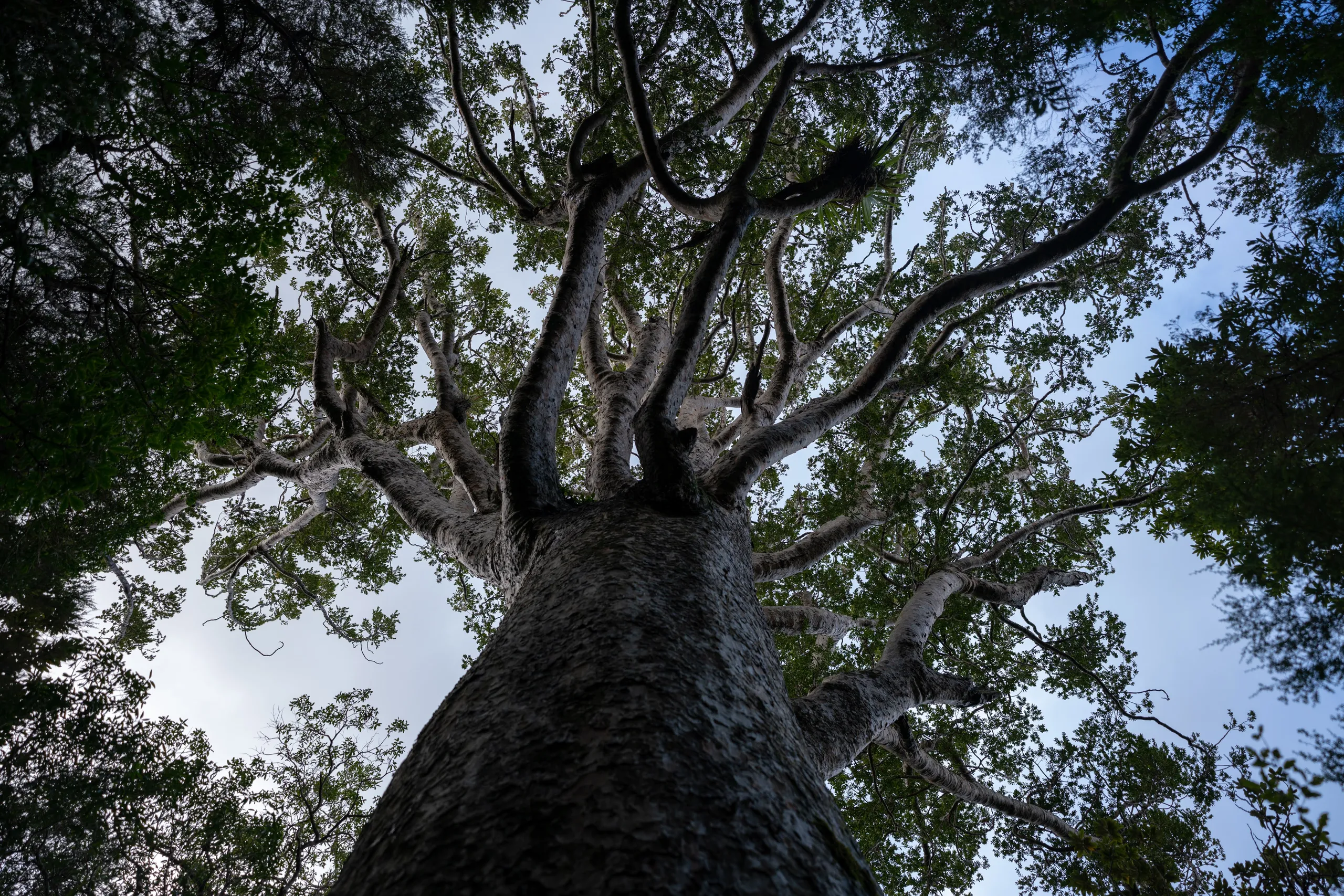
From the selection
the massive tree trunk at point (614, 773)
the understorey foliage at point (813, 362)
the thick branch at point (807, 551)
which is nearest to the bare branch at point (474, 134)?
the understorey foliage at point (813, 362)

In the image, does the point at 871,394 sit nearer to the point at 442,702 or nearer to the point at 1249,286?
the point at 1249,286

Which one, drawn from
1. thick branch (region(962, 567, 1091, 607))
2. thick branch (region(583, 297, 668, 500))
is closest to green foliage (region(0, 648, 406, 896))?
thick branch (region(583, 297, 668, 500))

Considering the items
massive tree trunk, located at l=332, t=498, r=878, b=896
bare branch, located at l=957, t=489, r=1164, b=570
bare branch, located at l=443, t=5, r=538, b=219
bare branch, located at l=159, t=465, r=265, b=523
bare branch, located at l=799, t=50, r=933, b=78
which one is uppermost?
bare branch, located at l=799, t=50, r=933, b=78

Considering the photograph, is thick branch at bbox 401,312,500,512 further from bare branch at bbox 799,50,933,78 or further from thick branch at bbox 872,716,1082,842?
bare branch at bbox 799,50,933,78

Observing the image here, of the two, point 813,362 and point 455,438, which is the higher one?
point 813,362

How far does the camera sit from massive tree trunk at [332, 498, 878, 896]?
119cm

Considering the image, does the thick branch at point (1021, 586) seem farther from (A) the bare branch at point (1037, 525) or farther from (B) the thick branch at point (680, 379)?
(B) the thick branch at point (680, 379)

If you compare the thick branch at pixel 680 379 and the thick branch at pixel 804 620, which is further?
the thick branch at pixel 804 620

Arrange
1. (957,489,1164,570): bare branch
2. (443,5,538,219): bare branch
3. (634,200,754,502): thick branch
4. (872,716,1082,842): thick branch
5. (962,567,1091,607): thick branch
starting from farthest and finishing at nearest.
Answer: (962,567,1091,607): thick branch < (443,5,538,219): bare branch < (957,489,1164,570): bare branch < (872,716,1082,842): thick branch < (634,200,754,502): thick branch

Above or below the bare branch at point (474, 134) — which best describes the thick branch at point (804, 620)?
below

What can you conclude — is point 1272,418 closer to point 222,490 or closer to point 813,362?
point 813,362

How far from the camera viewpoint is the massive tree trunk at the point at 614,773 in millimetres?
1192

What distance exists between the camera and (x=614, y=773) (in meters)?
1.40

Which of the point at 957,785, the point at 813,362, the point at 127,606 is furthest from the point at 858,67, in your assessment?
the point at 127,606
